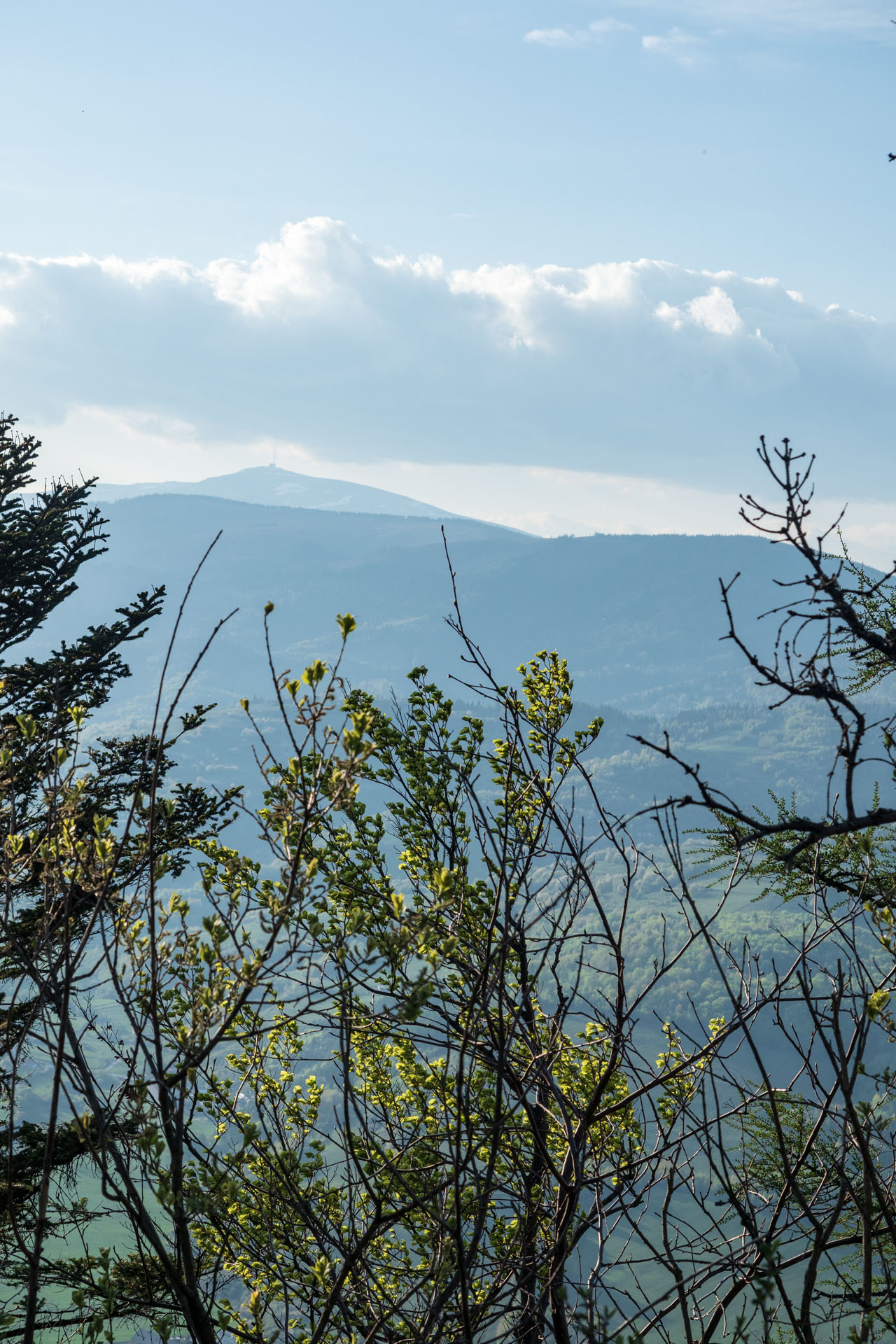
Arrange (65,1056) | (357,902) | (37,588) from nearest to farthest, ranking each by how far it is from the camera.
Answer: (65,1056), (357,902), (37,588)

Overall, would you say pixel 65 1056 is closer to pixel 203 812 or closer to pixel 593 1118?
pixel 593 1118

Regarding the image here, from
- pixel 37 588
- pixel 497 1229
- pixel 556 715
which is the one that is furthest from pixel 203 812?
pixel 556 715

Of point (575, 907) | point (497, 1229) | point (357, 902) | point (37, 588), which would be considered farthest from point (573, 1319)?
point (37, 588)

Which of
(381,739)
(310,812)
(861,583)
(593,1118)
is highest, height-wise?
(861,583)

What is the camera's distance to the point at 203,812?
9.98 meters

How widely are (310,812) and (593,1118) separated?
5.16 feet

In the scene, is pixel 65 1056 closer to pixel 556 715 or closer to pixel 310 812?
pixel 310 812

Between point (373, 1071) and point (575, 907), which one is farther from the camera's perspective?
point (373, 1071)

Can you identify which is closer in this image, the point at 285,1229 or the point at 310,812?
the point at 310,812

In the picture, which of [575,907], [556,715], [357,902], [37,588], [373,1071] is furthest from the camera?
[37,588]

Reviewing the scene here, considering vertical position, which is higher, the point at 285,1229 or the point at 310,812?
the point at 310,812

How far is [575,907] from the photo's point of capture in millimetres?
3543

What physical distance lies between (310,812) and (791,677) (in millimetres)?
1596

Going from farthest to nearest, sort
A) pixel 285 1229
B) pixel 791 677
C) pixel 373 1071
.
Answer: pixel 373 1071
pixel 285 1229
pixel 791 677
